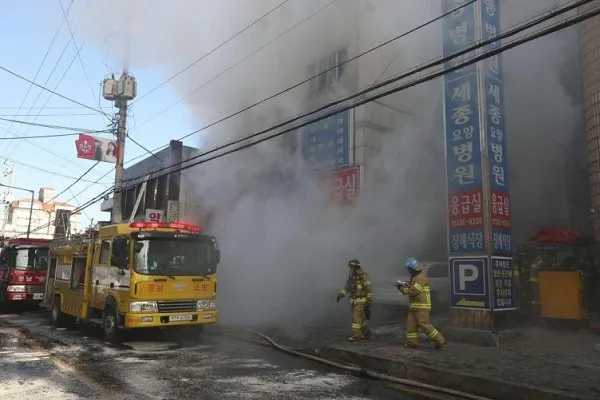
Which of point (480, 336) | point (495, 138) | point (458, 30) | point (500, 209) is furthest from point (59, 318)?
point (458, 30)

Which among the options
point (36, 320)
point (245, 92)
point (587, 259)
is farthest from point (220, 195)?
point (587, 259)

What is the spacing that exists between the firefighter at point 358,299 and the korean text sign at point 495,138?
5.76 ft

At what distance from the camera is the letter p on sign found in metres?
6.38

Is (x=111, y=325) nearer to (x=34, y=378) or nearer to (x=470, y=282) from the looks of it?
(x=34, y=378)

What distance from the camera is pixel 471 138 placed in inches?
255

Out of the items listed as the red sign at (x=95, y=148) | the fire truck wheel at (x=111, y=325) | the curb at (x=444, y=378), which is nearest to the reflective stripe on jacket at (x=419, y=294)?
the curb at (x=444, y=378)

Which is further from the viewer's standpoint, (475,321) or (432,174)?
(432,174)

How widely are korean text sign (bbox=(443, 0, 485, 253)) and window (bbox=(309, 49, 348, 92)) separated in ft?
11.9

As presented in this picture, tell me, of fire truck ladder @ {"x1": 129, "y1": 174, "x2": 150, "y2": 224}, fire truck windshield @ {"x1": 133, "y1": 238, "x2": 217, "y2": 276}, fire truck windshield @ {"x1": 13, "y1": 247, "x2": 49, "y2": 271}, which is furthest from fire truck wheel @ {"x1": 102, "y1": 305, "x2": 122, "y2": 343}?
fire truck ladder @ {"x1": 129, "y1": 174, "x2": 150, "y2": 224}

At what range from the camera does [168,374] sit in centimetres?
504

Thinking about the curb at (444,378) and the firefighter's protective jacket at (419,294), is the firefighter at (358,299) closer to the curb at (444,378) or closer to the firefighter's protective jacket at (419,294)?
the curb at (444,378)

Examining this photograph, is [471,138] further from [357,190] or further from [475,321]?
[357,190]

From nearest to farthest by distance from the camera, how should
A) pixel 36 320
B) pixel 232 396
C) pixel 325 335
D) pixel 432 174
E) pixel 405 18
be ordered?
pixel 232 396
pixel 325 335
pixel 405 18
pixel 432 174
pixel 36 320

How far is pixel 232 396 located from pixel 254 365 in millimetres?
1450
